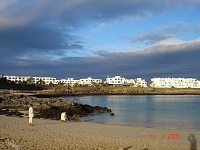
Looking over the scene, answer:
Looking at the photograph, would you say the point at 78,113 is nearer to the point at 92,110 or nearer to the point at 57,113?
the point at 57,113

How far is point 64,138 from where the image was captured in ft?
51.4

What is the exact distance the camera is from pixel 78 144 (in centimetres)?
1419

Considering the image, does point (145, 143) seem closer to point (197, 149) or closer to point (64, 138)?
point (197, 149)

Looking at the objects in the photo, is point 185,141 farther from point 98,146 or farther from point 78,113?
point 78,113

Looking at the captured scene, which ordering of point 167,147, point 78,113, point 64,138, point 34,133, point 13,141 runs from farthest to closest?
1. point 78,113
2. point 34,133
3. point 64,138
4. point 167,147
5. point 13,141

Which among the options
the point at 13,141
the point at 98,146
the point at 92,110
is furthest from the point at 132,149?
the point at 92,110

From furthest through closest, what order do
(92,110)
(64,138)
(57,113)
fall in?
(92,110) < (57,113) < (64,138)

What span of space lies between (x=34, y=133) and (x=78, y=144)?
11.7 feet

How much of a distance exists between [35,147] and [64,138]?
315 cm

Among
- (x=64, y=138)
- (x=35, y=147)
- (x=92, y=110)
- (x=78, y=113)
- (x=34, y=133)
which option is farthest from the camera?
(x=92, y=110)

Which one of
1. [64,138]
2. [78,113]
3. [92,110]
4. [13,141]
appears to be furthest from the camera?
[92,110]

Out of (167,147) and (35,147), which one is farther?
(167,147)

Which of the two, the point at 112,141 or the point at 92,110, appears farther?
the point at 92,110

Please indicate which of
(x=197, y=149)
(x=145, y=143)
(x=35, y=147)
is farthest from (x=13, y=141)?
(x=197, y=149)
